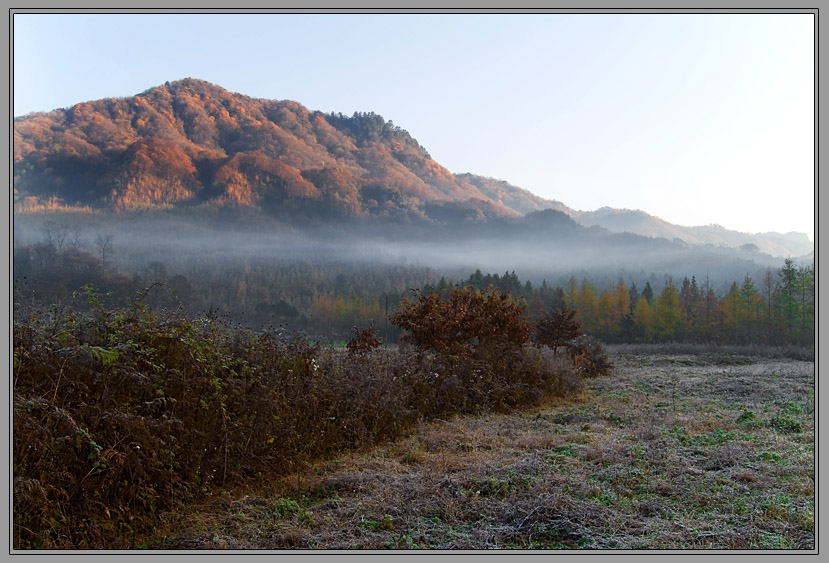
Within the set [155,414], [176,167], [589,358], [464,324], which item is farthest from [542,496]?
[176,167]

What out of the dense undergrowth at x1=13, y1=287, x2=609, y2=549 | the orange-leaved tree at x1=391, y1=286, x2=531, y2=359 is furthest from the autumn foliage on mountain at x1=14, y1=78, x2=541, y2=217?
the dense undergrowth at x1=13, y1=287, x2=609, y2=549

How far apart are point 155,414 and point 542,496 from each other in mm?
3838

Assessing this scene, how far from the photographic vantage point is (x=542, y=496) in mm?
5246

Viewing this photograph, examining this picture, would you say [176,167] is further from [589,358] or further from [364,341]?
[364,341]

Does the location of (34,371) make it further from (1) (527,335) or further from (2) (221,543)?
(1) (527,335)

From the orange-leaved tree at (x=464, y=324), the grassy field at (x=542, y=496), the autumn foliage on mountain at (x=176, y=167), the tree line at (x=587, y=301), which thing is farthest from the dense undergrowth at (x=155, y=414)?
the autumn foliage on mountain at (x=176, y=167)

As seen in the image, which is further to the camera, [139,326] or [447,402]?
[447,402]

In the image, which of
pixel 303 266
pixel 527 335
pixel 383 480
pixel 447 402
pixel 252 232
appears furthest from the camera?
pixel 252 232

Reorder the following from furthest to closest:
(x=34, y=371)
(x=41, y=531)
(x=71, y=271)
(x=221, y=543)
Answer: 1. (x=71, y=271)
2. (x=34, y=371)
3. (x=221, y=543)
4. (x=41, y=531)

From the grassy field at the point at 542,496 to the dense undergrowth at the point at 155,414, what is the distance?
357 millimetres

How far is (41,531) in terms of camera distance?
13.5 ft

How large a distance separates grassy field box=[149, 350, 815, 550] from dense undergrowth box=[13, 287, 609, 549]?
357 mm

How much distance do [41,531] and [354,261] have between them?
109578 mm

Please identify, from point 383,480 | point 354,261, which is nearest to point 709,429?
point 383,480
